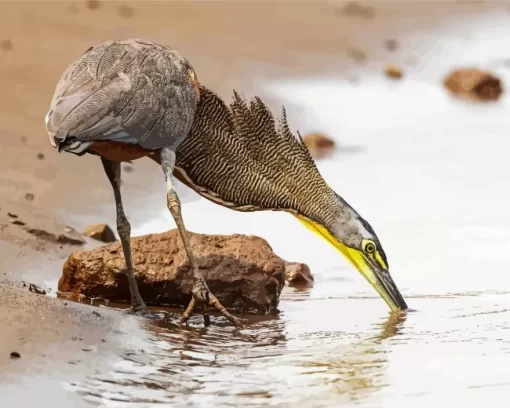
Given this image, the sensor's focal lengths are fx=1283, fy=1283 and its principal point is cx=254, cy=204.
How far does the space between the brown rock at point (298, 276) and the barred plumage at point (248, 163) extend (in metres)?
0.62

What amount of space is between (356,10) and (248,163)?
1168 cm

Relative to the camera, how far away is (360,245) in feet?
22.6

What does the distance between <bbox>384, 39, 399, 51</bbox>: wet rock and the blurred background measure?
0.04 m

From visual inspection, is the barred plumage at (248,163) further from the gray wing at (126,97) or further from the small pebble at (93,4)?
the small pebble at (93,4)

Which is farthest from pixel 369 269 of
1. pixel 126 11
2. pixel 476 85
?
pixel 126 11

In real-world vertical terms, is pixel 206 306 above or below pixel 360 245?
below

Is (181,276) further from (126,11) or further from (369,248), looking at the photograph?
(126,11)

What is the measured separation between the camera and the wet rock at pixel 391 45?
54.2 feet

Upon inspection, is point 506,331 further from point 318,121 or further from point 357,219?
point 318,121

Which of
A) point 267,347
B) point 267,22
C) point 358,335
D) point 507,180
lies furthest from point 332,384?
point 267,22

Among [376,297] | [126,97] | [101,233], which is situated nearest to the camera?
[126,97]

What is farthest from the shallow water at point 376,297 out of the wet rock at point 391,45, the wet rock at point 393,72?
the wet rock at point 391,45

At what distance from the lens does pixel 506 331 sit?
6121 mm

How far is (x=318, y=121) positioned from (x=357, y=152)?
965 millimetres
